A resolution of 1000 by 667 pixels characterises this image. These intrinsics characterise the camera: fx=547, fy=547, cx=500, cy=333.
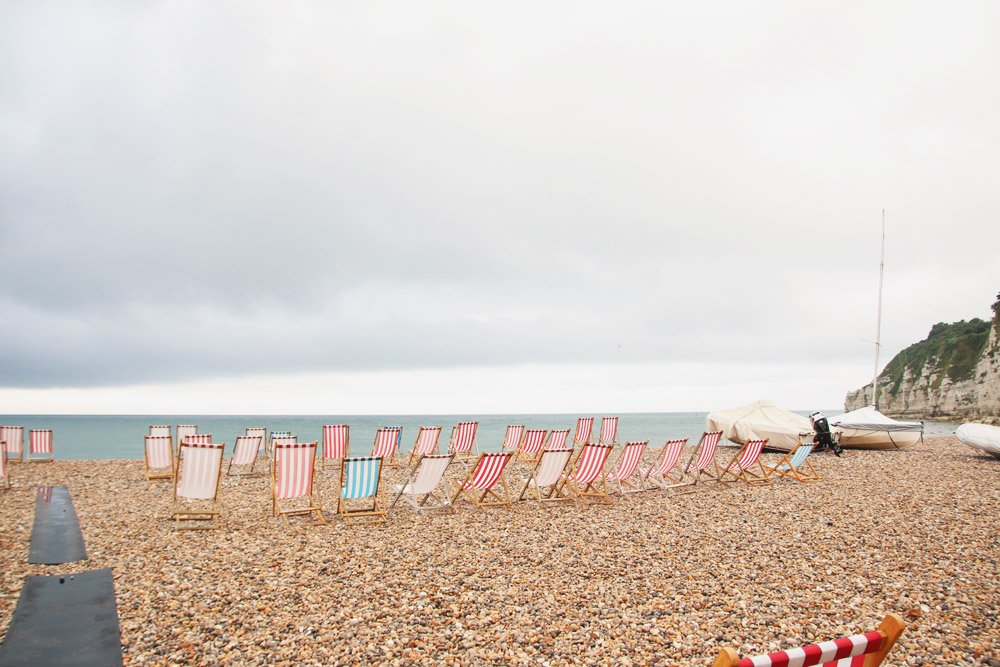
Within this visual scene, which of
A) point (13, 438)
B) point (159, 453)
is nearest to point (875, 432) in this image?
point (159, 453)

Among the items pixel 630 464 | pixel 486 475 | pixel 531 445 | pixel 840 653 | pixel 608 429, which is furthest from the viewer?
pixel 608 429

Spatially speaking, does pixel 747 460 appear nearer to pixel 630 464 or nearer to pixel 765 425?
pixel 630 464

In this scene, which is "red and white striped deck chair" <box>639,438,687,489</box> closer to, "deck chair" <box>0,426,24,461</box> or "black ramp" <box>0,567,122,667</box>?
"black ramp" <box>0,567,122,667</box>

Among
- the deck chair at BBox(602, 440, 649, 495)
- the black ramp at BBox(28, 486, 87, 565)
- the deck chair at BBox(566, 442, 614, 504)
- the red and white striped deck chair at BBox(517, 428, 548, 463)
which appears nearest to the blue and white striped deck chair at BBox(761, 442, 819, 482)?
the deck chair at BBox(602, 440, 649, 495)

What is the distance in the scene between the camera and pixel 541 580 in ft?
14.9

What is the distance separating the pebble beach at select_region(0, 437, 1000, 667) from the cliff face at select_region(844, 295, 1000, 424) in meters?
31.7

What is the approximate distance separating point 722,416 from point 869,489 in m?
7.87

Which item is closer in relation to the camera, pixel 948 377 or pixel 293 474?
pixel 293 474

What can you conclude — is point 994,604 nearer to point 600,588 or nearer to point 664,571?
point 664,571

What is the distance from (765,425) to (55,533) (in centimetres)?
1546

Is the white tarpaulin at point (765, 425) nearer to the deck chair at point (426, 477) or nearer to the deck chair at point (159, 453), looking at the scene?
the deck chair at point (426, 477)

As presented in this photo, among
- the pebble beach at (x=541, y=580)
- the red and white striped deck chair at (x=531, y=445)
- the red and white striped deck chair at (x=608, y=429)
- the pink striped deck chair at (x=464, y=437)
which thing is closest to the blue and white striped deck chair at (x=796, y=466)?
the pebble beach at (x=541, y=580)

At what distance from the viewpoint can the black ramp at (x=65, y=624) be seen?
3082 mm

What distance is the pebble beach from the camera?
10.9 feet
